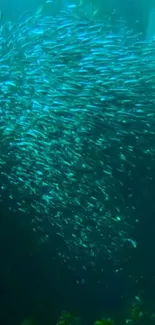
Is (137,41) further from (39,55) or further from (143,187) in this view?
(143,187)

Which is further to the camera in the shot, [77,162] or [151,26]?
[77,162]

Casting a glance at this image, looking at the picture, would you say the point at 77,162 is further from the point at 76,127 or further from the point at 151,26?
the point at 151,26

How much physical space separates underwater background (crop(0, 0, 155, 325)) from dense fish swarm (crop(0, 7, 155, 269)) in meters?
0.02

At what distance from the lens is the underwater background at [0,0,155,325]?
6738 millimetres

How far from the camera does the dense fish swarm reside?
22.0 ft

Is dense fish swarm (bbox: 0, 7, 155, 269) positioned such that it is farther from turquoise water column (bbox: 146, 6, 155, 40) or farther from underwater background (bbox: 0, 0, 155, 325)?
turquoise water column (bbox: 146, 6, 155, 40)

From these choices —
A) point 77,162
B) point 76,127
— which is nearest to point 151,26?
point 76,127

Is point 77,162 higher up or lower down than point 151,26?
lower down

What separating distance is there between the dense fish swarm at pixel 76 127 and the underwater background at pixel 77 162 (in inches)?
0.6

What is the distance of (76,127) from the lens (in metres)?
7.20

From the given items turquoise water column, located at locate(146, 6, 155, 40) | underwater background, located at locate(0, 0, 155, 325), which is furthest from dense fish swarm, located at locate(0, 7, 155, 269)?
turquoise water column, located at locate(146, 6, 155, 40)

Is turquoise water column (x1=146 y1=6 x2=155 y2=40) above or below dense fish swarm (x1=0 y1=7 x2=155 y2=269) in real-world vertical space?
above

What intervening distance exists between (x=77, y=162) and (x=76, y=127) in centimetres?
57

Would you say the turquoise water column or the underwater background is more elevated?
the turquoise water column
